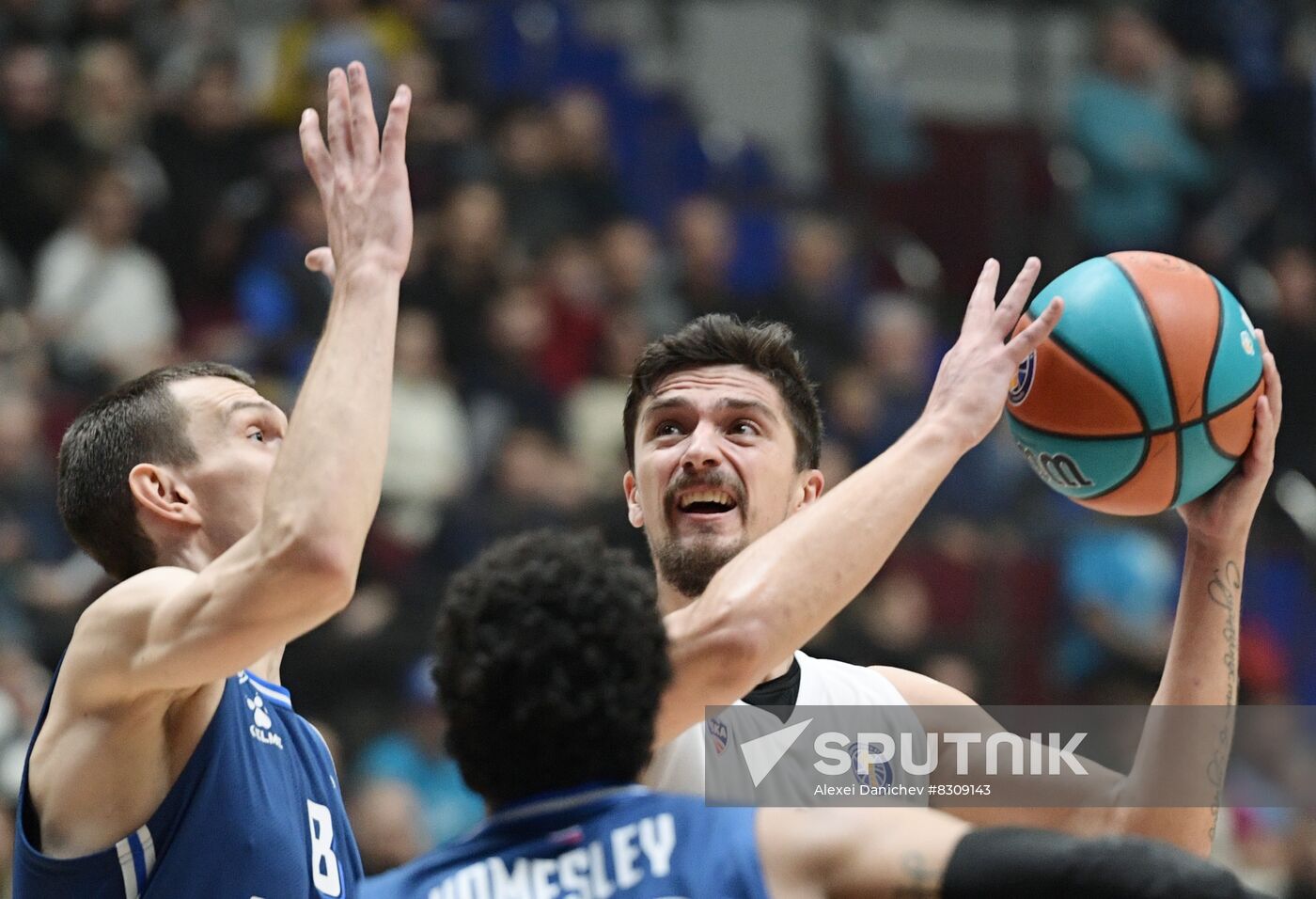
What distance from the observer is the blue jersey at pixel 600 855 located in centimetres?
237

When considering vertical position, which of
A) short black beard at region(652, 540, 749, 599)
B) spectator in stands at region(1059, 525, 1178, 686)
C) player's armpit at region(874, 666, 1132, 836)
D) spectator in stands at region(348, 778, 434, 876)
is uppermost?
short black beard at region(652, 540, 749, 599)

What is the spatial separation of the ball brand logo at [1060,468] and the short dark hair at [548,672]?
161 centimetres

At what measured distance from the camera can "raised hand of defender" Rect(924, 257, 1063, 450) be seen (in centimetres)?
336

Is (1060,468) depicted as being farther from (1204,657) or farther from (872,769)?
(872,769)

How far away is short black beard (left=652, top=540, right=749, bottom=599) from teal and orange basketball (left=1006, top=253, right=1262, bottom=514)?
2.38 feet

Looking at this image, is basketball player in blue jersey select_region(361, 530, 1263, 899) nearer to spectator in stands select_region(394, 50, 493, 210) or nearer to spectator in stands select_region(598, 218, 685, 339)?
spectator in stands select_region(598, 218, 685, 339)

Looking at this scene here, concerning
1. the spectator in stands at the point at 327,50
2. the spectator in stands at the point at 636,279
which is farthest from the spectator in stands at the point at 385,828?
the spectator in stands at the point at 327,50

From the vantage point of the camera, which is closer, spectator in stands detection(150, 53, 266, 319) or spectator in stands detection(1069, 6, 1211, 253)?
spectator in stands detection(150, 53, 266, 319)

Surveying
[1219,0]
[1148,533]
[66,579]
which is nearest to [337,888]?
[66,579]

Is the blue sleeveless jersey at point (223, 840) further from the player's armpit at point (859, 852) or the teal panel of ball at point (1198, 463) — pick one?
the teal panel of ball at point (1198, 463)

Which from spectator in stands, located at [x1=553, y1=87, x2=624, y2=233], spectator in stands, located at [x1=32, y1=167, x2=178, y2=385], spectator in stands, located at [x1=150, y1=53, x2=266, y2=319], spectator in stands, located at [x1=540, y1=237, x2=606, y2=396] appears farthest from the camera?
spectator in stands, located at [x1=553, y1=87, x2=624, y2=233]

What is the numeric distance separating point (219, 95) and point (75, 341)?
67.7 inches

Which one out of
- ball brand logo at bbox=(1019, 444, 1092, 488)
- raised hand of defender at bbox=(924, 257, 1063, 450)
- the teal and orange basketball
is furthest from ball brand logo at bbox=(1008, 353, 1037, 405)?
raised hand of defender at bbox=(924, 257, 1063, 450)

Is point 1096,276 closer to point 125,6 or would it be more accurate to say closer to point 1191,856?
point 1191,856
